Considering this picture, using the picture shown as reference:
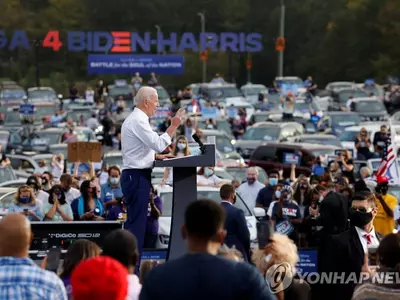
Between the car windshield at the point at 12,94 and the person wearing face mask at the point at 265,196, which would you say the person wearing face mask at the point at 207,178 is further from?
the car windshield at the point at 12,94

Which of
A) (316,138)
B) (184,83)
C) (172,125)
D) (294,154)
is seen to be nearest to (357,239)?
(172,125)

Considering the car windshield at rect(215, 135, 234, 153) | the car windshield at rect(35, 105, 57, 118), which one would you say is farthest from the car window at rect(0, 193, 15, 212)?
the car windshield at rect(35, 105, 57, 118)

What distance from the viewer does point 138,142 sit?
1143 centimetres

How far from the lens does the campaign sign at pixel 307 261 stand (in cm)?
1265

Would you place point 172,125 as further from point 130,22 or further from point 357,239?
point 130,22

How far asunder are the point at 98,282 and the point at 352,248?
4.60 m

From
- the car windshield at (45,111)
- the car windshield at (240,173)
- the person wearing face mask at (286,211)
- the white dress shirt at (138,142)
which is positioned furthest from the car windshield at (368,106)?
the white dress shirt at (138,142)

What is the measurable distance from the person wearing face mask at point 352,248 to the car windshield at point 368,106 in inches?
1590

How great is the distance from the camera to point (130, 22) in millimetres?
93938

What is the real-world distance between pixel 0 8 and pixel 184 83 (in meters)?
22.9

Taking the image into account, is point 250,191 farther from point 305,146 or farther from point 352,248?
point 305,146

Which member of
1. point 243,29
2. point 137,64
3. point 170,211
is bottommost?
point 170,211

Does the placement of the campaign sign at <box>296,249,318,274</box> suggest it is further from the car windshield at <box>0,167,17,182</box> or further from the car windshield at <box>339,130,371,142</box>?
the car windshield at <box>339,130,371,142</box>

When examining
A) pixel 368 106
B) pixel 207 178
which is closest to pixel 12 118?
pixel 368 106
